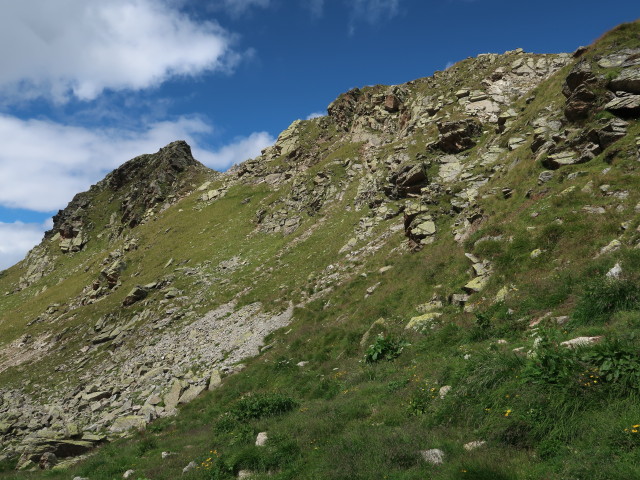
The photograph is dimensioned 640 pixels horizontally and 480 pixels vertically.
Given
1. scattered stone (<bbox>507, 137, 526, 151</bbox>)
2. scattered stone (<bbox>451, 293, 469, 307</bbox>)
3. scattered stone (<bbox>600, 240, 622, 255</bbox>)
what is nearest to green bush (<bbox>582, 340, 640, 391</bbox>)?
scattered stone (<bbox>600, 240, 622, 255</bbox>)

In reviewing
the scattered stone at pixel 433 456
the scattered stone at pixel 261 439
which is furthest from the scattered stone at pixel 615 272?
the scattered stone at pixel 261 439

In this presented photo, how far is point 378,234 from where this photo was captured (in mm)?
35719

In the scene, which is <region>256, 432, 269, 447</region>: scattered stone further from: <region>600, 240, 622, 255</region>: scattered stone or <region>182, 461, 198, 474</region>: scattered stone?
<region>600, 240, 622, 255</region>: scattered stone

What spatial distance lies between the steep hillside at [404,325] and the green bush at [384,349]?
0.32 feet

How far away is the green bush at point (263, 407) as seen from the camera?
1466cm

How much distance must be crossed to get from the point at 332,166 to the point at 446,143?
22.7m

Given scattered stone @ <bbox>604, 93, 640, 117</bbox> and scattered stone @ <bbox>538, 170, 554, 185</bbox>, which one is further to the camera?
scattered stone @ <bbox>538, 170, 554, 185</bbox>

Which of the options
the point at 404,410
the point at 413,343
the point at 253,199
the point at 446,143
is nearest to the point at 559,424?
the point at 404,410

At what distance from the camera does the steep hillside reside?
8.26 m

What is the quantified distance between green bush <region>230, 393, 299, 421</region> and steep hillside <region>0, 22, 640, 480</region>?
0.25ft

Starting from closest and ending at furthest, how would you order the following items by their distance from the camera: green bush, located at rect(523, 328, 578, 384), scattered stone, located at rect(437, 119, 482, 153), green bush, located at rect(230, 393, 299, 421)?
1. green bush, located at rect(523, 328, 578, 384)
2. green bush, located at rect(230, 393, 299, 421)
3. scattered stone, located at rect(437, 119, 482, 153)

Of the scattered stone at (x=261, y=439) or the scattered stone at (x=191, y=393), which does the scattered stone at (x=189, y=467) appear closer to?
the scattered stone at (x=261, y=439)

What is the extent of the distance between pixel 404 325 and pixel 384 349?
2.36 m

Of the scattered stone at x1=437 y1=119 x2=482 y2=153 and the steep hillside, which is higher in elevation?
the scattered stone at x1=437 y1=119 x2=482 y2=153
